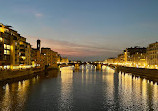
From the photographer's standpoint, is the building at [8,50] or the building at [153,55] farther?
the building at [153,55]

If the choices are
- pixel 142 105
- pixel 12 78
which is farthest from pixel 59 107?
pixel 12 78

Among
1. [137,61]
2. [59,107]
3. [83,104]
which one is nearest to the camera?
[59,107]

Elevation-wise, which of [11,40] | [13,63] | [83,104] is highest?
[11,40]

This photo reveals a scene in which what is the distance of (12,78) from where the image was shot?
238ft

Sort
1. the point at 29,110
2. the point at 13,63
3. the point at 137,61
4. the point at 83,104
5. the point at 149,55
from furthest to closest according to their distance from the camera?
the point at 137,61 → the point at 149,55 → the point at 13,63 → the point at 83,104 → the point at 29,110

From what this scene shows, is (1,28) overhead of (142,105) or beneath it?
overhead

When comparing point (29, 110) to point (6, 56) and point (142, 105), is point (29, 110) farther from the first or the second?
point (6, 56)

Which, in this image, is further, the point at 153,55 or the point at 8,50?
the point at 153,55

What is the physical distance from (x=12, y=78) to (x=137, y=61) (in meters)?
121

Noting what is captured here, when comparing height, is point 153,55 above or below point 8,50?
below

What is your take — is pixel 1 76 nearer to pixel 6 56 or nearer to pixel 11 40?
pixel 6 56

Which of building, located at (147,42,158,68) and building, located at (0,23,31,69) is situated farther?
building, located at (147,42,158,68)

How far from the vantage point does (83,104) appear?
36.8 metres

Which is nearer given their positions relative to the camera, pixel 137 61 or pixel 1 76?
pixel 1 76
